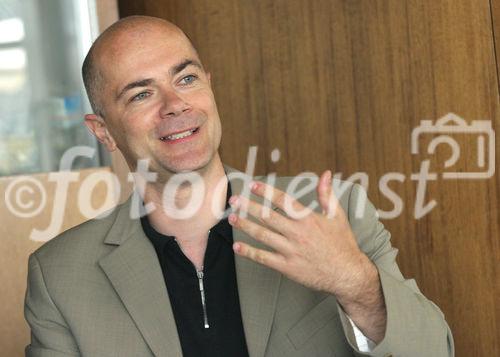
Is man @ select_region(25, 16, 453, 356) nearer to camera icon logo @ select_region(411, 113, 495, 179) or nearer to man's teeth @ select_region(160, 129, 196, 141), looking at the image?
man's teeth @ select_region(160, 129, 196, 141)

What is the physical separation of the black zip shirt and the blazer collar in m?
0.03

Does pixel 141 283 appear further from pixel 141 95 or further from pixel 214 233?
pixel 141 95

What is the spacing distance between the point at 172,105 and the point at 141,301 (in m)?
0.45

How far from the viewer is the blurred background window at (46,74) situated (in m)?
3.42

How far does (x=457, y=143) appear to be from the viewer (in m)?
2.50

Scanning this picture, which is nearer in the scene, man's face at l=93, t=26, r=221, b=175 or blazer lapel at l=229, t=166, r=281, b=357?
blazer lapel at l=229, t=166, r=281, b=357

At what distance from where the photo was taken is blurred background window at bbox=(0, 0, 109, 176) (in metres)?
3.42

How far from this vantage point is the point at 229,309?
196cm

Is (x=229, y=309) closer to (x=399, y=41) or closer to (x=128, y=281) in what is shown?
(x=128, y=281)

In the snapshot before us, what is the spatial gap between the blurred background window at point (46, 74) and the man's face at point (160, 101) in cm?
131

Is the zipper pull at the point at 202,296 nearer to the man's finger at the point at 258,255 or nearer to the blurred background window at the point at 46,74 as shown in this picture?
the man's finger at the point at 258,255

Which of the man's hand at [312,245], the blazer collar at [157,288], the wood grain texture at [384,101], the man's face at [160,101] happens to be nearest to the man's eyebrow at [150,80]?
the man's face at [160,101]

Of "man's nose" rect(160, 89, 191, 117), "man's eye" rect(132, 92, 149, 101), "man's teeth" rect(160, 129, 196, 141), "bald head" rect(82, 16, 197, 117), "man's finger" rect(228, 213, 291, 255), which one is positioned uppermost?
"bald head" rect(82, 16, 197, 117)

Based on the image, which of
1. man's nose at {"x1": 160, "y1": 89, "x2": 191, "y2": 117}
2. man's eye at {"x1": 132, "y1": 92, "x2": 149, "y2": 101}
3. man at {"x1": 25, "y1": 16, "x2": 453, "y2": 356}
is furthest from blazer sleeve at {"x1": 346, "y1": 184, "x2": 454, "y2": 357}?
man's eye at {"x1": 132, "y1": 92, "x2": 149, "y2": 101}
